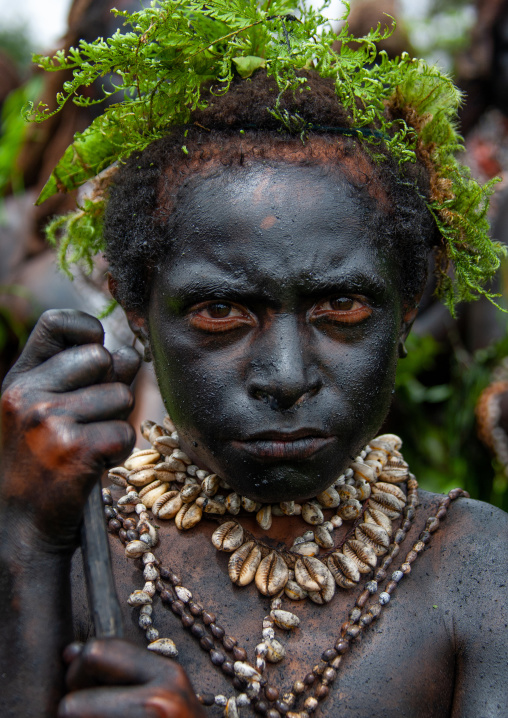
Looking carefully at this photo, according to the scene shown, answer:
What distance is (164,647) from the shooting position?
176cm

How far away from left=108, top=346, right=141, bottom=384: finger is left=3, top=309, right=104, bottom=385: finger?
104 mm

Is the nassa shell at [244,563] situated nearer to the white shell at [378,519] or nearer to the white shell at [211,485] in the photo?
the white shell at [211,485]

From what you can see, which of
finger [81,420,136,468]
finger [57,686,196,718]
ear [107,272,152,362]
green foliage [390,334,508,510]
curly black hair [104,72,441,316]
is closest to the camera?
finger [57,686,196,718]

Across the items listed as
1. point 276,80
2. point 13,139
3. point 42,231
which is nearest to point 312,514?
point 276,80

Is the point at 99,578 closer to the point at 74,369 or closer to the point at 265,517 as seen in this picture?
the point at 74,369

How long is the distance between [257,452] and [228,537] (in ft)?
1.08

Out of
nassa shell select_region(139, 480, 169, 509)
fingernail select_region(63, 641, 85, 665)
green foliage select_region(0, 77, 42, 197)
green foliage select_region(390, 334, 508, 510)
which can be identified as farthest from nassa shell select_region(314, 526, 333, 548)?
green foliage select_region(0, 77, 42, 197)

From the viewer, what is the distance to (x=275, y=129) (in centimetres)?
192

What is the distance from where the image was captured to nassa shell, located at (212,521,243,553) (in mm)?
Answer: 1922

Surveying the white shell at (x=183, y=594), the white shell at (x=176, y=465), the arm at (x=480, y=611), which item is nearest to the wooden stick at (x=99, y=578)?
the white shell at (x=183, y=594)

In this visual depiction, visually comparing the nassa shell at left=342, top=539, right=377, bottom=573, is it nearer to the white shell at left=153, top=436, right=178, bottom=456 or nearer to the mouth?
the mouth

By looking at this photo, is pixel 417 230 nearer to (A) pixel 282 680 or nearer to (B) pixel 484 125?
(A) pixel 282 680

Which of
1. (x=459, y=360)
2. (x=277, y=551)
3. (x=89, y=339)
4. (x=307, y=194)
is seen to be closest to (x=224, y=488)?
(x=277, y=551)

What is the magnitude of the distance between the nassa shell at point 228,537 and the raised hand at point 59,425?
454 mm
